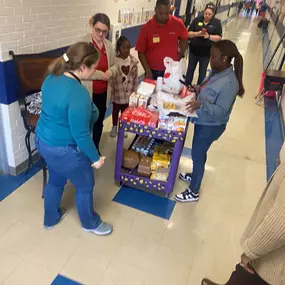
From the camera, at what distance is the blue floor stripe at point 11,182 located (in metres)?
2.43

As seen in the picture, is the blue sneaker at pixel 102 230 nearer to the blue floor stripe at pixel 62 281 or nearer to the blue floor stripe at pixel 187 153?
the blue floor stripe at pixel 62 281

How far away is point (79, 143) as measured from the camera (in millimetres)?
1609

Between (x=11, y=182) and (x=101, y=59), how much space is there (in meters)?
1.39

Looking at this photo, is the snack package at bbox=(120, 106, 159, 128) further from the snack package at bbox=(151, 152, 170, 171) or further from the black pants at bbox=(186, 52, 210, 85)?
the black pants at bbox=(186, 52, 210, 85)

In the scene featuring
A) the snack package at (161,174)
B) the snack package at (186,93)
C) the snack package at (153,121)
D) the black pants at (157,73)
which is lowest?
the snack package at (161,174)

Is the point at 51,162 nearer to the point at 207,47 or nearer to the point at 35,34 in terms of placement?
the point at 35,34

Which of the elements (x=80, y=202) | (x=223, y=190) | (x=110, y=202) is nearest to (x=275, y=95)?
(x=223, y=190)

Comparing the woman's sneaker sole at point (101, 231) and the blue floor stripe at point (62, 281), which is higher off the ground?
the woman's sneaker sole at point (101, 231)

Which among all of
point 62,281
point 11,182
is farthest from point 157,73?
point 62,281

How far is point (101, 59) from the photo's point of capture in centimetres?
250

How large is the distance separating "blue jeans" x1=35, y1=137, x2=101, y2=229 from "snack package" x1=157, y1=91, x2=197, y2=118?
70 centimetres

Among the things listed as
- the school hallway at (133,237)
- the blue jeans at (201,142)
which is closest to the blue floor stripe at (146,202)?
the school hallway at (133,237)

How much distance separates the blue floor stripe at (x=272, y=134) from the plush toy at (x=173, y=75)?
64.9 inches

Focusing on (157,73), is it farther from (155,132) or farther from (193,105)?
(193,105)
